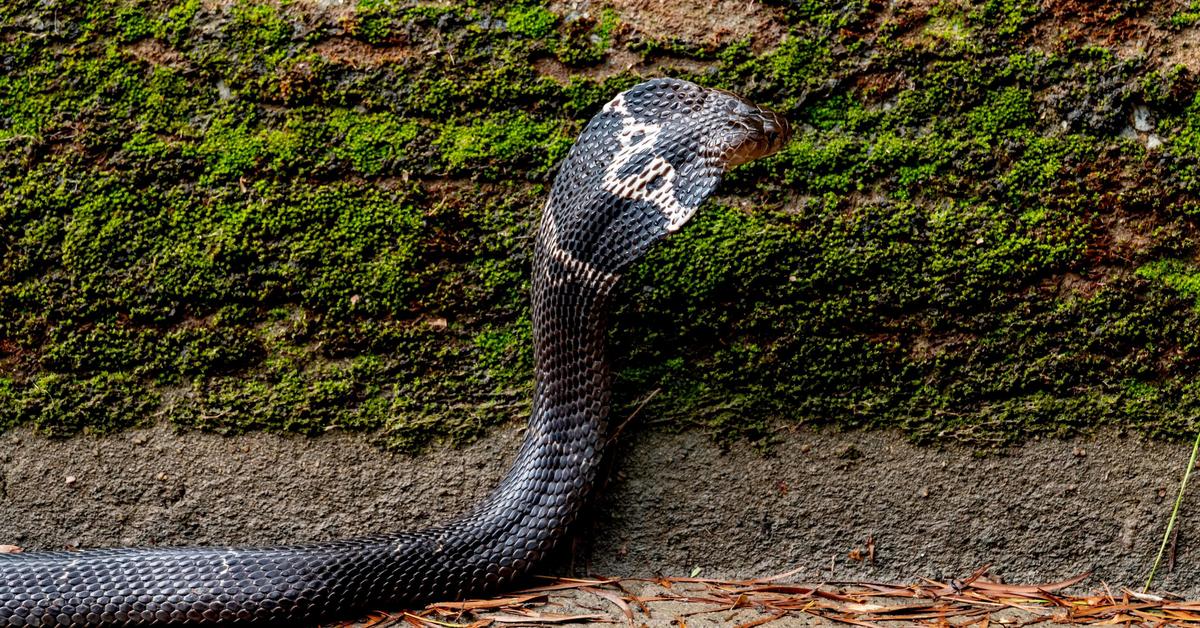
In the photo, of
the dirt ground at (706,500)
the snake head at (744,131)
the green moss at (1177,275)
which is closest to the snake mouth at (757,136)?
the snake head at (744,131)

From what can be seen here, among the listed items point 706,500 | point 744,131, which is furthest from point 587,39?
point 706,500

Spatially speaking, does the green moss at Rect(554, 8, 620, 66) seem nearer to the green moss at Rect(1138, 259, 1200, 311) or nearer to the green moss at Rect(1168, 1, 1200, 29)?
the green moss at Rect(1168, 1, 1200, 29)

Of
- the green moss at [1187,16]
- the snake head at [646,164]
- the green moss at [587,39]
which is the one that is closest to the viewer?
the snake head at [646,164]

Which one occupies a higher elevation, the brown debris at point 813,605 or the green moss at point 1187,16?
the green moss at point 1187,16

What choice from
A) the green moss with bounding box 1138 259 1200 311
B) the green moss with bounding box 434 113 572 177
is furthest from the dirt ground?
the green moss with bounding box 434 113 572 177

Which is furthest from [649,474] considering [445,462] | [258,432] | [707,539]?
[258,432]

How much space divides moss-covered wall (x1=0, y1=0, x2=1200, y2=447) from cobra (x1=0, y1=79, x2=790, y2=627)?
290 mm

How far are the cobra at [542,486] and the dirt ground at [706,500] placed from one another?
11.0 inches

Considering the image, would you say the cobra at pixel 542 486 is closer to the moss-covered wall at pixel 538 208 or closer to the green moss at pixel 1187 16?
the moss-covered wall at pixel 538 208

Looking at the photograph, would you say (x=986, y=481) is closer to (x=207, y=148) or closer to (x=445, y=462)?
(x=445, y=462)

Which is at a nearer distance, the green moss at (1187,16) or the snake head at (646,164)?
the snake head at (646,164)

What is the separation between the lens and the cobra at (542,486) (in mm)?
2607

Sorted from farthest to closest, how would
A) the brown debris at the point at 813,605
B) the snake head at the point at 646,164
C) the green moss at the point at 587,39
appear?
the green moss at the point at 587,39
the brown debris at the point at 813,605
the snake head at the point at 646,164

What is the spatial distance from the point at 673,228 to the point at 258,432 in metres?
1.62
